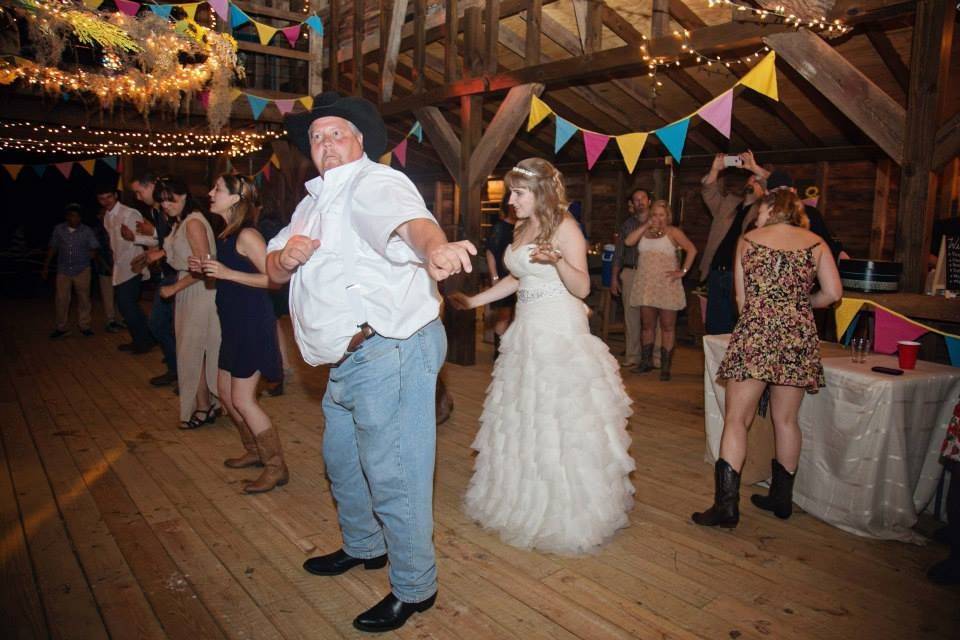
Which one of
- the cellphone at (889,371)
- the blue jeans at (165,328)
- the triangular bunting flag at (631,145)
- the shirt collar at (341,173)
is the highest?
the triangular bunting flag at (631,145)

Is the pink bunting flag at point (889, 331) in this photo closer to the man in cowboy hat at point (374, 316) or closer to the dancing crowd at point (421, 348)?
the dancing crowd at point (421, 348)

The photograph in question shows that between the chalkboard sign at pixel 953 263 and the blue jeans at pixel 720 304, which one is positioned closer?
the chalkboard sign at pixel 953 263

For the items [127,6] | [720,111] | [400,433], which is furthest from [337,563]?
[127,6]

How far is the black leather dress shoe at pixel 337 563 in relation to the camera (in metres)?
2.56

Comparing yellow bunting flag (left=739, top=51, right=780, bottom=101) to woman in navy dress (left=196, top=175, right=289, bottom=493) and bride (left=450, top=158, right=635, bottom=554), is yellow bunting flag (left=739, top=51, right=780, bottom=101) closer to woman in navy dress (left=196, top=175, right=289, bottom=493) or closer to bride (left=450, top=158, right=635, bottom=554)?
bride (left=450, top=158, right=635, bottom=554)

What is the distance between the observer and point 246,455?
3812mm

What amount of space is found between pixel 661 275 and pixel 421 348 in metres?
4.43

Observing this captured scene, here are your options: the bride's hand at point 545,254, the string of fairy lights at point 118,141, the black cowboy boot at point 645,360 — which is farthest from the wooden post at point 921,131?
the string of fairy lights at point 118,141

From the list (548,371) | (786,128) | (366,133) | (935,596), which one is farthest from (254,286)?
(786,128)

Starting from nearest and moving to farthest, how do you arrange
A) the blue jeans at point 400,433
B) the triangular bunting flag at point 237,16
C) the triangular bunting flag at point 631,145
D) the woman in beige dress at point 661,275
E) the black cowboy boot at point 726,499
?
the blue jeans at point 400,433
the black cowboy boot at point 726,499
the triangular bunting flag at point 631,145
the woman in beige dress at point 661,275
the triangular bunting flag at point 237,16

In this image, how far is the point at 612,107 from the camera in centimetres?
848

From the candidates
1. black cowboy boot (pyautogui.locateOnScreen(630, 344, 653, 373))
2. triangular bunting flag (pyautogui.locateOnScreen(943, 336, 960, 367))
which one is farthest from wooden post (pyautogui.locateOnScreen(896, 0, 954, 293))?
black cowboy boot (pyautogui.locateOnScreen(630, 344, 653, 373))

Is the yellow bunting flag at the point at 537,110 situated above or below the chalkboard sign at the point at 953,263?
above

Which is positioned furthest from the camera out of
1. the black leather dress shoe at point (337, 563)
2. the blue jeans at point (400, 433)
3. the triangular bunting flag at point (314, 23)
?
the triangular bunting flag at point (314, 23)
